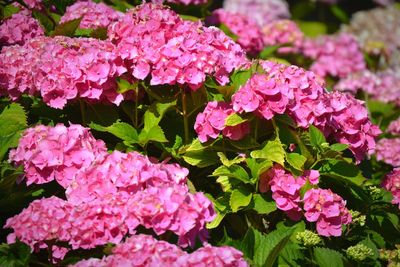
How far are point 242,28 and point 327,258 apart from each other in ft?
7.76

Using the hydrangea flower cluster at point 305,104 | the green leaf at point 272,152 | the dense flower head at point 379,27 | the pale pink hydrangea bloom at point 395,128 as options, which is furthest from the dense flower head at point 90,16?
the dense flower head at point 379,27

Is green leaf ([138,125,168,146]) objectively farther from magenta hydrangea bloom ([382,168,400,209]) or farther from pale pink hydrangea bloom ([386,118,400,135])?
pale pink hydrangea bloom ([386,118,400,135])

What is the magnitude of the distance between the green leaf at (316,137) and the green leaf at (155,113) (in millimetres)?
553

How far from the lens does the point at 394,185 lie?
277 cm

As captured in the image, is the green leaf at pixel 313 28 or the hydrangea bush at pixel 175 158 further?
the green leaf at pixel 313 28

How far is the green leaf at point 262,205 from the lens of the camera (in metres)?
2.40

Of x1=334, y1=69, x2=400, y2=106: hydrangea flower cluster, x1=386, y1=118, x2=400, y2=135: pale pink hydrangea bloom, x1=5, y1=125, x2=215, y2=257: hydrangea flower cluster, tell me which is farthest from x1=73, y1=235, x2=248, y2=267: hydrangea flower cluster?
x1=334, y1=69, x2=400, y2=106: hydrangea flower cluster

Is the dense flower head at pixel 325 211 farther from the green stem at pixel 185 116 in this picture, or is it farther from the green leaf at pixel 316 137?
the green stem at pixel 185 116

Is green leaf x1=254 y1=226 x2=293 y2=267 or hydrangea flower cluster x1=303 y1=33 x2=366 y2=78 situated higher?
green leaf x1=254 y1=226 x2=293 y2=267

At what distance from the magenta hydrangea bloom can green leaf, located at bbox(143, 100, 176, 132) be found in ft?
3.43

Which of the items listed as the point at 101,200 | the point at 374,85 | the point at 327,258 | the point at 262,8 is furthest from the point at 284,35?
the point at 101,200

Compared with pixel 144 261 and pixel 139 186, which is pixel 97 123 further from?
pixel 144 261

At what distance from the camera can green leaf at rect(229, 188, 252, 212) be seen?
93.2 inches

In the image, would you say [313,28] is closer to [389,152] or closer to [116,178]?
[389,152]
